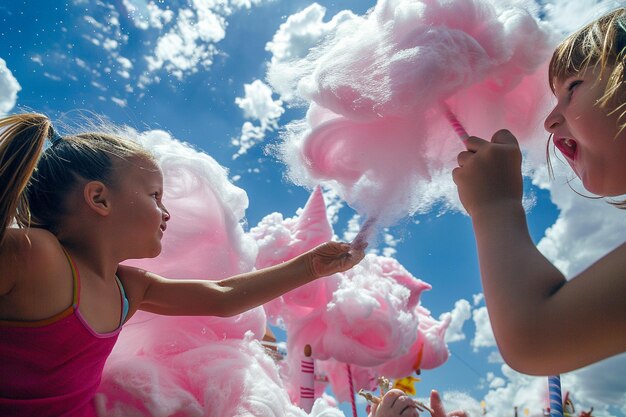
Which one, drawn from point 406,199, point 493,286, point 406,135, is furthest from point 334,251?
point 493,286

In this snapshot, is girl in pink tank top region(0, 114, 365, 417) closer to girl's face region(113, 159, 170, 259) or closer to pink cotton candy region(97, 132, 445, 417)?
girl's face region(113, 159, 170, 259)

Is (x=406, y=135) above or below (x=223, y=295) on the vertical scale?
above

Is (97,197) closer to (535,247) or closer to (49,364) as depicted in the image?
(49,364)

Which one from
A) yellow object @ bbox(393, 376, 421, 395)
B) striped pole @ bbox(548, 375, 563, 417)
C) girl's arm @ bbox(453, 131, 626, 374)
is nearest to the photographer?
girl's arm @ bbox(453, 131, 626, 374)

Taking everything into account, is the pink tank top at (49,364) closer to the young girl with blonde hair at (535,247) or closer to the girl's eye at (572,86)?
the young girl with blonde hair at (535,247)

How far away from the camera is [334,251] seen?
1.62 metres

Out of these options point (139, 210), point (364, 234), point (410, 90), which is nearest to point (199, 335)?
point (139, 210)

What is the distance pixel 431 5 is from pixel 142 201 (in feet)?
4.00

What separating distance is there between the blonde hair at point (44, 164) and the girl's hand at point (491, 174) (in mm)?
964

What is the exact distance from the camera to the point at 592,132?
2.81ft

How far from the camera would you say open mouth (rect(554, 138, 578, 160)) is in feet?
3.32

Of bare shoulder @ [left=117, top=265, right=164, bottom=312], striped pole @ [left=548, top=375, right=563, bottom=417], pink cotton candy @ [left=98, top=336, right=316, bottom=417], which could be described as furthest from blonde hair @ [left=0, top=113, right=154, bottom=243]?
striped pole @ [left=548, top=375, right=563, bottom=417]

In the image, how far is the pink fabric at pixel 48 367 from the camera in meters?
1.05

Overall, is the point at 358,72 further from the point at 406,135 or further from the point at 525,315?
the point at 525,315
